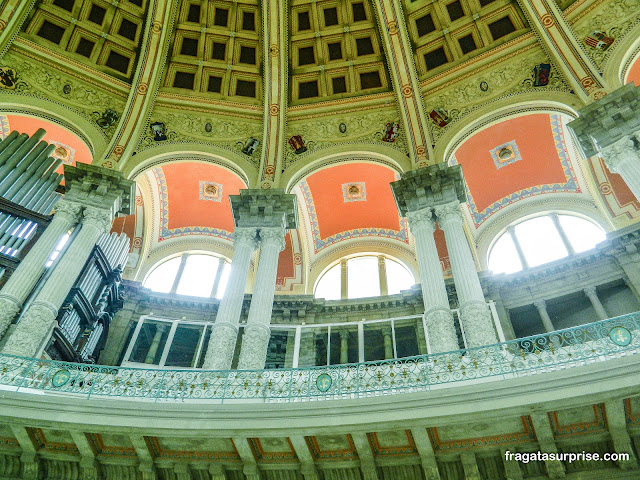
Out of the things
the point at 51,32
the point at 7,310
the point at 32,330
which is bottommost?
the point at 32,330

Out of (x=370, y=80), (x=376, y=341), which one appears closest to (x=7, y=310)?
(x=376, y=341)

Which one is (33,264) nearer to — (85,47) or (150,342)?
(150,342)

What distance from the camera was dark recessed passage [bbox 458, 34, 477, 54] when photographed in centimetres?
1766

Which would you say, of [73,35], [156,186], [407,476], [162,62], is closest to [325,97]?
[162,62]

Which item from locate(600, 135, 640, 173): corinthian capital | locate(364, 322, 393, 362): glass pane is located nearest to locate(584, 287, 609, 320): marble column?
locate(600, 135, 640, 173): corinthian capital

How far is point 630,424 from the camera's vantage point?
8.09 meters

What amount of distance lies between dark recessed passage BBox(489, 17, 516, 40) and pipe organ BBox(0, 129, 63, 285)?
1437cm

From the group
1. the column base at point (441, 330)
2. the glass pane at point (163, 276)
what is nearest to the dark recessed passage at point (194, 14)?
the glass pane at point (163, 276)

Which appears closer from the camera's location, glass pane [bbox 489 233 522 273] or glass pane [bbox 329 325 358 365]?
glass pane [bbox 329 325 358 365]

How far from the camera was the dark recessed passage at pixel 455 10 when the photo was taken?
17859mm

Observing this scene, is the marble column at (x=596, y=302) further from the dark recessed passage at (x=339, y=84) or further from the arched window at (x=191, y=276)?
the arched window at (x=191, y=276)

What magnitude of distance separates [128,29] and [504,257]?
50.5 feet

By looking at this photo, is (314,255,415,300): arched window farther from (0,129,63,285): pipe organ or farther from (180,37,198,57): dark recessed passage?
(180,37,198,57): dark recessed passage

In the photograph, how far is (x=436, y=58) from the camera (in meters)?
18.1
